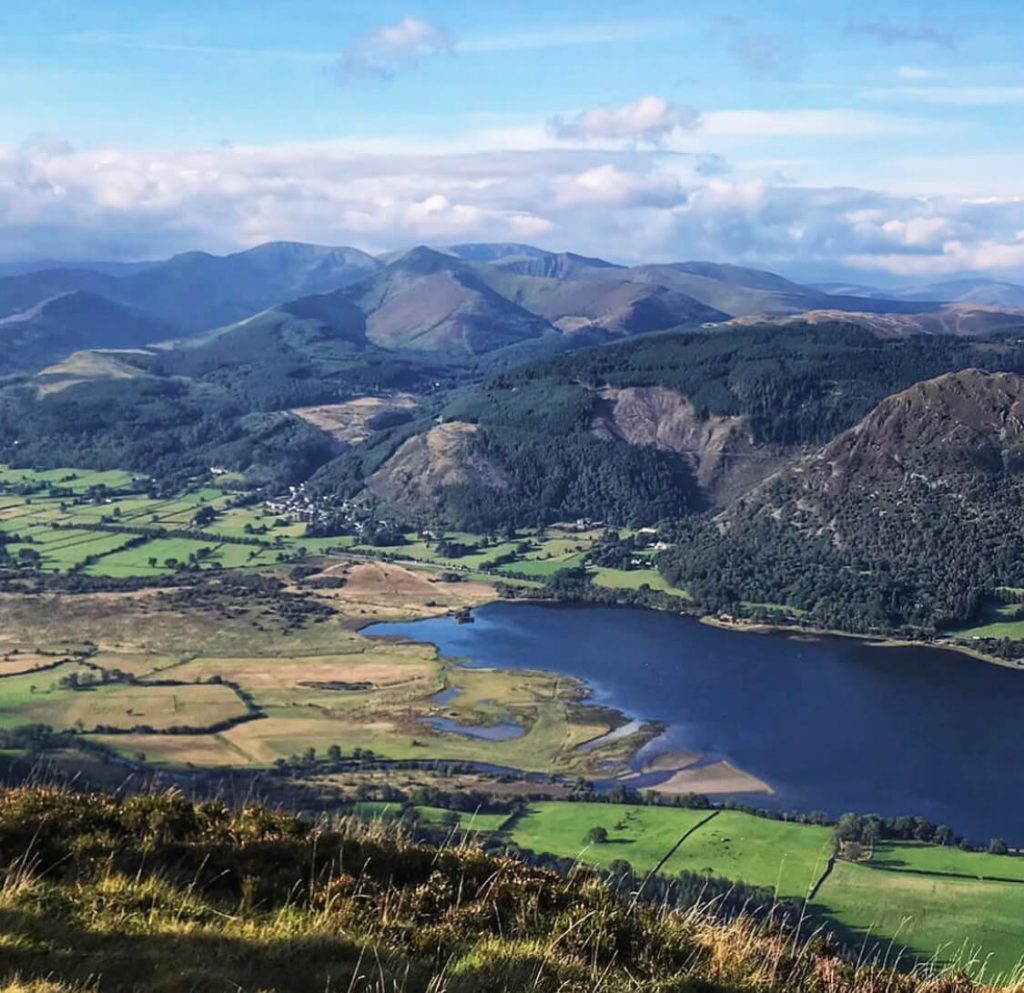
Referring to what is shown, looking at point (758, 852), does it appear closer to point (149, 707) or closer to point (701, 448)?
point (149, 707)

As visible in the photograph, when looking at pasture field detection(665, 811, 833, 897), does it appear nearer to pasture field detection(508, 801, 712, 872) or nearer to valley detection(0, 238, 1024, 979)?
valley detection(0, 238, 1024, 979)

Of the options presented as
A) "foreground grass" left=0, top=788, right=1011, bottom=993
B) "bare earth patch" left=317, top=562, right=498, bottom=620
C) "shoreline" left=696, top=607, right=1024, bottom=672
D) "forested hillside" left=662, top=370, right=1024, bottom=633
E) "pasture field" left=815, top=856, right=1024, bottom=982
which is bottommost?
"bare earth patch" left=317, top=562, right=498, bottom=620

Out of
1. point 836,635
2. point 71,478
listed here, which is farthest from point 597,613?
point 71,478

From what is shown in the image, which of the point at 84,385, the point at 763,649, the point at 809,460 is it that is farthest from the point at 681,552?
the point at 84,385

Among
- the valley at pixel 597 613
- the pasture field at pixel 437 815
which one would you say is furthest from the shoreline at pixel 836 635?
the pasture field at pixel 437 815

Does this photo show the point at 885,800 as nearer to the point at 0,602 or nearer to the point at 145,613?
the point at 145,613

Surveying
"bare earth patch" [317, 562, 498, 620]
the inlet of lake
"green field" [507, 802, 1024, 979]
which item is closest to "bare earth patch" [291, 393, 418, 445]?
"bare earth patch" [317, 562, 498, 620]

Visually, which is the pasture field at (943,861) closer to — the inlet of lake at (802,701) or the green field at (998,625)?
the inlet of lake at (802,701)
